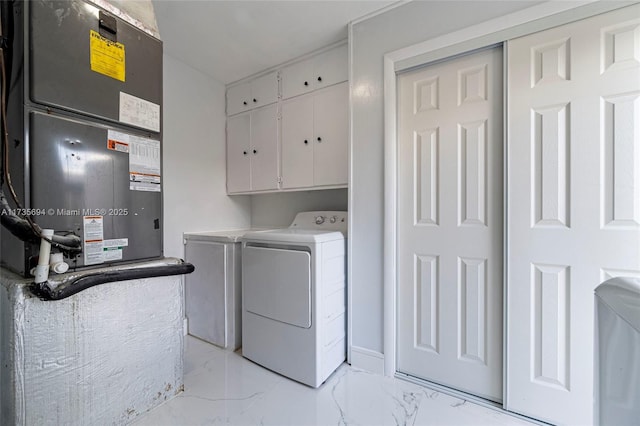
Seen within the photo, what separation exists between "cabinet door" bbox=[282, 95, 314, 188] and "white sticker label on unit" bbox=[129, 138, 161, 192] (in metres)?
1.09

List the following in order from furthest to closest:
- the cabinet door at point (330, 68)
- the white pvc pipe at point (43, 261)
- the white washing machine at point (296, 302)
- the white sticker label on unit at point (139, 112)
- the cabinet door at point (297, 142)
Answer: the cabinet door at point (297, 142) → the cabinet door at point (330, 68) → the white washing machine at point (296, 302) → the white sticker label on unit at point (139, 112) → the white pvc pipe at point (43, 261)

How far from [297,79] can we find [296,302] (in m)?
1.87

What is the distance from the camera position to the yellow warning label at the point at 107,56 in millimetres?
1194

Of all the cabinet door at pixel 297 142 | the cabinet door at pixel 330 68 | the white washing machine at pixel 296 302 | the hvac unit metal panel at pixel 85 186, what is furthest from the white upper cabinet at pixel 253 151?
the hvac unit metal panel at pixel 85 186

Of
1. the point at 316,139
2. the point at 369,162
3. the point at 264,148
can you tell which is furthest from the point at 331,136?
the point at 264,148

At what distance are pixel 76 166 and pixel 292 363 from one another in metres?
1.61

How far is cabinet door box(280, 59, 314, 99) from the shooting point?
7.21 ft

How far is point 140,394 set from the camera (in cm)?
135

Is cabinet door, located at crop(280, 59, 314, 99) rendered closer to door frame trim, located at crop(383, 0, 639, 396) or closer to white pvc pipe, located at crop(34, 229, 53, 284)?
door frame trim, located at crop(383, 0, 639, 396)

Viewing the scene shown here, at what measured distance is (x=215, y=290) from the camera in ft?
7.16

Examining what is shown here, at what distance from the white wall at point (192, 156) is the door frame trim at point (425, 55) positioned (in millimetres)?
1824

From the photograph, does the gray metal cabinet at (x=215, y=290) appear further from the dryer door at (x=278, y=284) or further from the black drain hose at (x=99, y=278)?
the black drain hose at (x=99, y=278)

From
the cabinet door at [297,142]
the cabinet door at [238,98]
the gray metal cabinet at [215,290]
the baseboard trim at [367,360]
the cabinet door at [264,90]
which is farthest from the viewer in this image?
the cabinet door at [238,98]

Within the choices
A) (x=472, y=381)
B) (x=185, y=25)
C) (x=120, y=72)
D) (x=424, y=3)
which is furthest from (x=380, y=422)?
(x=185, y=25)
